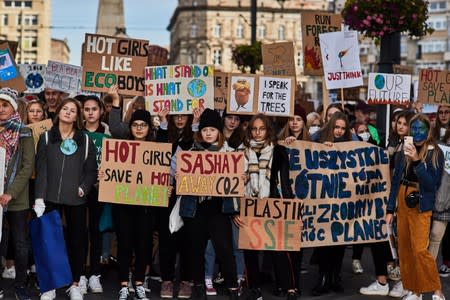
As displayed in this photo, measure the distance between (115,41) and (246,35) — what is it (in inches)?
3983

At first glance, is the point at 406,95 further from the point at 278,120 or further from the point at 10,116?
the point at 10,116

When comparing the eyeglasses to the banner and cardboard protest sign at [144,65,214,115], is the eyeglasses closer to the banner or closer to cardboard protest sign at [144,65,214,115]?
cardboard protest sign at [144,65,214,115]

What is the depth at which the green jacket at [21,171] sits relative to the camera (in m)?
7.88

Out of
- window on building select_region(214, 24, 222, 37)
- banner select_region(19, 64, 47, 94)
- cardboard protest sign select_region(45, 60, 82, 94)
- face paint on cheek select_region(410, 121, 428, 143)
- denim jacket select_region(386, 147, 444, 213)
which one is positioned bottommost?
denim jacket select_region(386, 147, 444, 213)

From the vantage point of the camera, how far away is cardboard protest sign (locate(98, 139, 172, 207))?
8.21 meters

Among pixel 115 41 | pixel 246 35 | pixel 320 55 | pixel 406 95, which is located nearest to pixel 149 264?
pixel 115 41

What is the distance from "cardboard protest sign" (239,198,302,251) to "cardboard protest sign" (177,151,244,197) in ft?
0.91

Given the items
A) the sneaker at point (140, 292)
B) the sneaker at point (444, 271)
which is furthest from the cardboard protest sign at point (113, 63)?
the sneaker at point (444, 271)

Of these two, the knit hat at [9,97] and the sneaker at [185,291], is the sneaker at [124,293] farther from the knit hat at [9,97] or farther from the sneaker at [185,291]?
the knit hat at [9,97]

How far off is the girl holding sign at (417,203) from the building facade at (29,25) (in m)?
115

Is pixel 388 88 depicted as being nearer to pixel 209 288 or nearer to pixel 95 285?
pixel 209 288

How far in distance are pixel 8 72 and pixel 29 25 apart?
116979mm

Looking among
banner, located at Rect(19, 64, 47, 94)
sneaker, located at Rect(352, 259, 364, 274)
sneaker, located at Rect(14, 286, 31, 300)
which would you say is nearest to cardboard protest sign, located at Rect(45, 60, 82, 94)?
banner, located at Rect(19, 64, 47, 94)

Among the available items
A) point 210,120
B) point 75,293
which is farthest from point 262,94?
point 75,293
